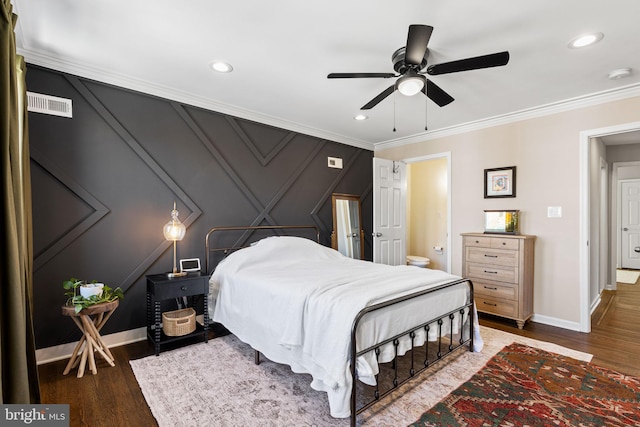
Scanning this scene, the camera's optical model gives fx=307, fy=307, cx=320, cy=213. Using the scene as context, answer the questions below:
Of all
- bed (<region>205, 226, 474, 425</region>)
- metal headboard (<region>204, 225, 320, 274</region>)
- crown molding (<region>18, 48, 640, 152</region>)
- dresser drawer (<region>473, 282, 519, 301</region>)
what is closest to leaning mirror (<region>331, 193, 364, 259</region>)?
metal headboard (<region>204, 225, 320, 274</region>)

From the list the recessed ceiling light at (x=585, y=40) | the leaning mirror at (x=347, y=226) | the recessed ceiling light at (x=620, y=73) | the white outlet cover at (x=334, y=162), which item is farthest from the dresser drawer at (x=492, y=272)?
the white outlet cover at (x=334, y=162)

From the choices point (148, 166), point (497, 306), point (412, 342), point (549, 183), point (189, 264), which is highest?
point (148, 166)

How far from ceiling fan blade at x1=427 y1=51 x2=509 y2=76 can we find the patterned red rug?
7.46 ft

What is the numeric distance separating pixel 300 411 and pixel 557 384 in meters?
1.94

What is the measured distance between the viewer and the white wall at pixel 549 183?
3.46 meters

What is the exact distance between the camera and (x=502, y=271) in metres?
3.64

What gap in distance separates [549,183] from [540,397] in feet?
8.31

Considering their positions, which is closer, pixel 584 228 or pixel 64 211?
pixel 64 211

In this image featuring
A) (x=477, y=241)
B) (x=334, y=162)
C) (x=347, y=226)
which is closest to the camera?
(x=477, y=241)

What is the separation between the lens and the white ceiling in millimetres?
2014

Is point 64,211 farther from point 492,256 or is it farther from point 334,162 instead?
point 492,256

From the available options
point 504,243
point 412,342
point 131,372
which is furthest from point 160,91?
point 504,243

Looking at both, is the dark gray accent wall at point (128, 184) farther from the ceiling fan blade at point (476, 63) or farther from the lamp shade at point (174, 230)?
the ceiling fan blade at point (476, 63)

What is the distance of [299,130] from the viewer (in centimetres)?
445
